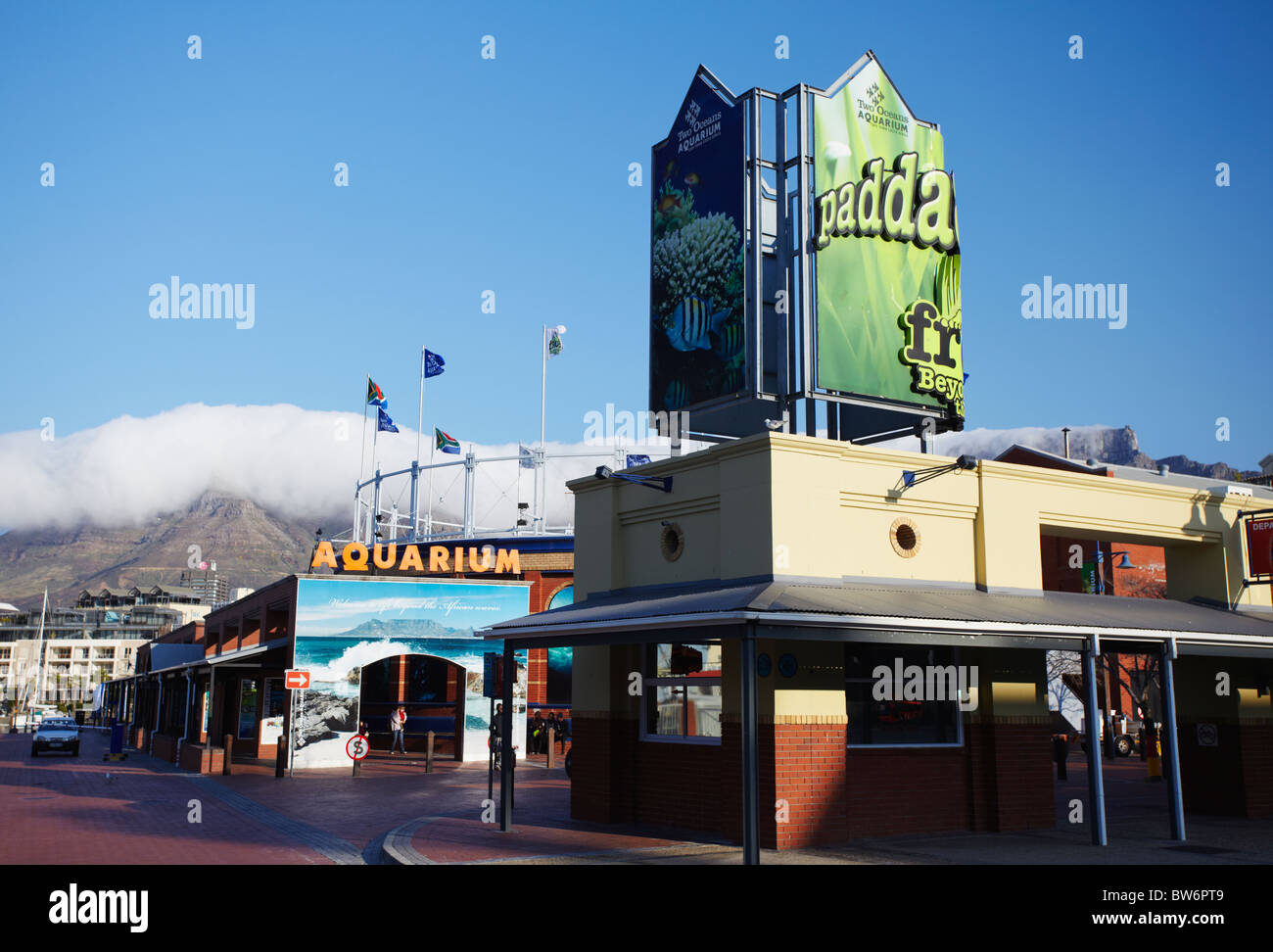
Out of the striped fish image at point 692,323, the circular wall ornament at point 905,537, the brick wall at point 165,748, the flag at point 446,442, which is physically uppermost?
the flag at point 446,442

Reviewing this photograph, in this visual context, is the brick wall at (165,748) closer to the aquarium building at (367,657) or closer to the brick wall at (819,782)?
the aquarium building at (367,657)

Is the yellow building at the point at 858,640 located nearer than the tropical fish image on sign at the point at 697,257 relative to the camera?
Yes

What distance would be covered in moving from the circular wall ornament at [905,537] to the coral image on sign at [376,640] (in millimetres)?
20271

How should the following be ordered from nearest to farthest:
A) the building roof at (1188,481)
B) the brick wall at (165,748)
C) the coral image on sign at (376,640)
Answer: the building roof at (1188,481), the coral image on sign at (376,640), the brick wall at (165,748)

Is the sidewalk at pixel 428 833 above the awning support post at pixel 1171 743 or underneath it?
underneath

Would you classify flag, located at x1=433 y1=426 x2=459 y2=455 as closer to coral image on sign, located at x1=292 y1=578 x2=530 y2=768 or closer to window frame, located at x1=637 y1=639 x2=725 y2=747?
coral image on sign, located at x1=292 y1=578 x2=530 y2=768

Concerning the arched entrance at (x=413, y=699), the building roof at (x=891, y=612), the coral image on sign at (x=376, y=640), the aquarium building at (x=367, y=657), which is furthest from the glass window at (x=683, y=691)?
the arched entrance at (x=413, y=699)

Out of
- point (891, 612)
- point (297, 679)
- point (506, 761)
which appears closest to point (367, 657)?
point (297, 679)

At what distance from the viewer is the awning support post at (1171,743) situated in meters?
16.2

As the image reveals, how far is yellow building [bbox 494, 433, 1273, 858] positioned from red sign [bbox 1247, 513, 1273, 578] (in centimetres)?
97

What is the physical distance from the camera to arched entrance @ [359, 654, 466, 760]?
42.3 m

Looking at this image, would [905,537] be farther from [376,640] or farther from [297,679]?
[376,640]

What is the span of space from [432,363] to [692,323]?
42.7 meters
